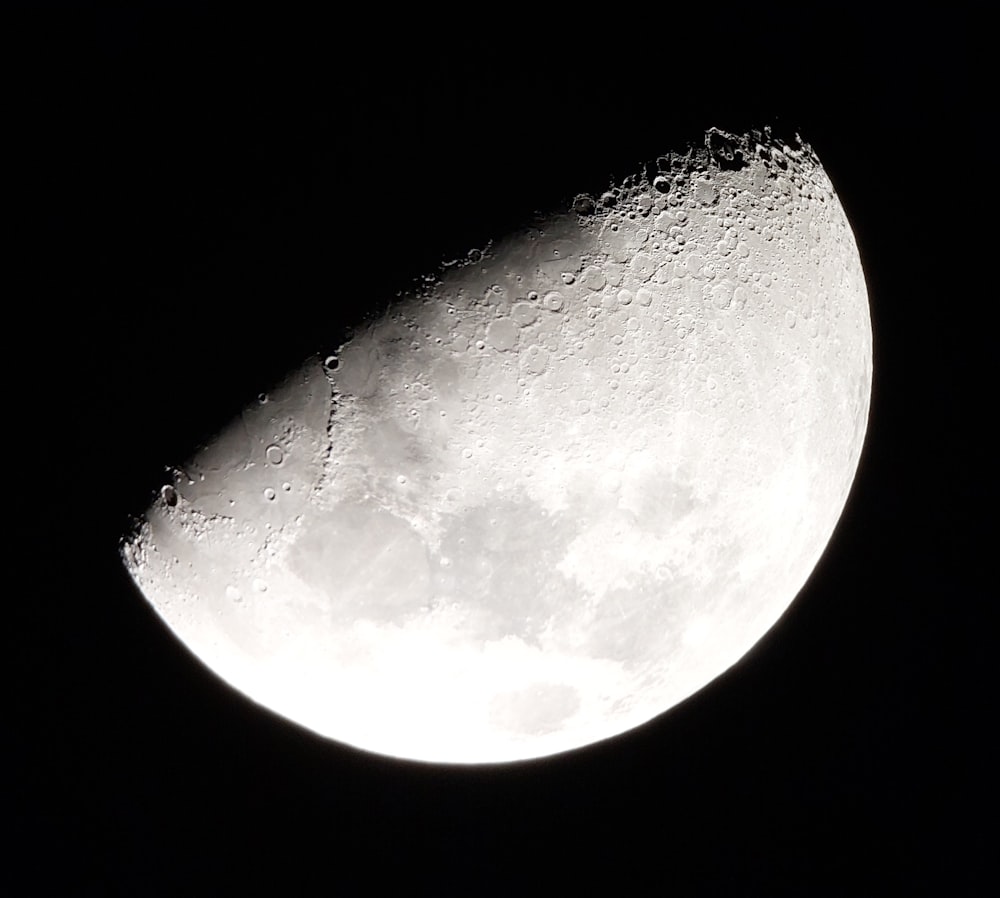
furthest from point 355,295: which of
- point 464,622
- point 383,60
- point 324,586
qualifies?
point 464,622

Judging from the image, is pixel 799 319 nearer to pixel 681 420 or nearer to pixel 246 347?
pixel 681 420

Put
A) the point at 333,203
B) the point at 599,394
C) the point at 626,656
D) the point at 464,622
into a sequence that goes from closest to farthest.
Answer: the point at 333,203, the point at 599,394, the point at 464,622, the point at 626,656

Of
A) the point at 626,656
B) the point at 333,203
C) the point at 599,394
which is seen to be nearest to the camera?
the point at 333,203

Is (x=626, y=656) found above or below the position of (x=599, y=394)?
below

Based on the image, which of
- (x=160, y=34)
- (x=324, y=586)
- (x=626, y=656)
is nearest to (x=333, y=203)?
(x=160, y=34)

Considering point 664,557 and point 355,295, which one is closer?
point 355,295

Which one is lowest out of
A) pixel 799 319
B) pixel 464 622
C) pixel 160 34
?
pixel 464 622

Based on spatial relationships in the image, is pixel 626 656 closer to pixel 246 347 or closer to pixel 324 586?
pixel 324 586
